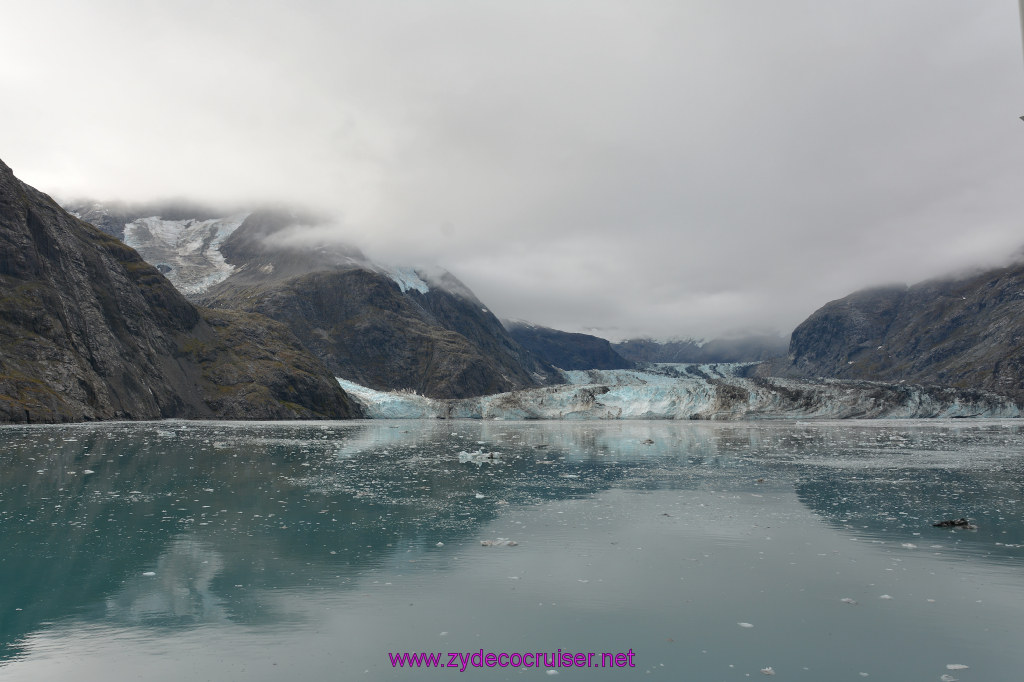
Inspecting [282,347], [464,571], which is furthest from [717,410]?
[464,571]

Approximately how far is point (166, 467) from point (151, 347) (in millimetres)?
107206

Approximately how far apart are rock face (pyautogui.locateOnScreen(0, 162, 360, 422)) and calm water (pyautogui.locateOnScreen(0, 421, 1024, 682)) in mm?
71386

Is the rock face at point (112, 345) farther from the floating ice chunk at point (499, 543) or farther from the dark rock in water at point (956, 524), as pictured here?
the dark rock in water at point (956, 524)

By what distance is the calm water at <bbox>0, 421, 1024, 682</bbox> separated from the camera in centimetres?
1044

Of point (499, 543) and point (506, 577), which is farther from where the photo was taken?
point (499, 543)

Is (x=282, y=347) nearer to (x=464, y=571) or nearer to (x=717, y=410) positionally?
(x=717, y=410)

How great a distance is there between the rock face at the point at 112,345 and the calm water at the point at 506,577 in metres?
71.4

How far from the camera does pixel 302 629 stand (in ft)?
38.1

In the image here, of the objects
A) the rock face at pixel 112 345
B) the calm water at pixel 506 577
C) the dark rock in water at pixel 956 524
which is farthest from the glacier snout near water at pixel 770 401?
the dark rock in water at pixel 956 524

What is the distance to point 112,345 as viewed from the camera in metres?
112

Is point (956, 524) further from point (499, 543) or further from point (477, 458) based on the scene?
point (477, 458)

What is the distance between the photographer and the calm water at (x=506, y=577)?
10.4 m

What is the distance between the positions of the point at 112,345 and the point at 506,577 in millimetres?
120109

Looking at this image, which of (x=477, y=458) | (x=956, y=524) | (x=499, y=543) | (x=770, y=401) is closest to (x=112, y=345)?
(x=477, y=458)
